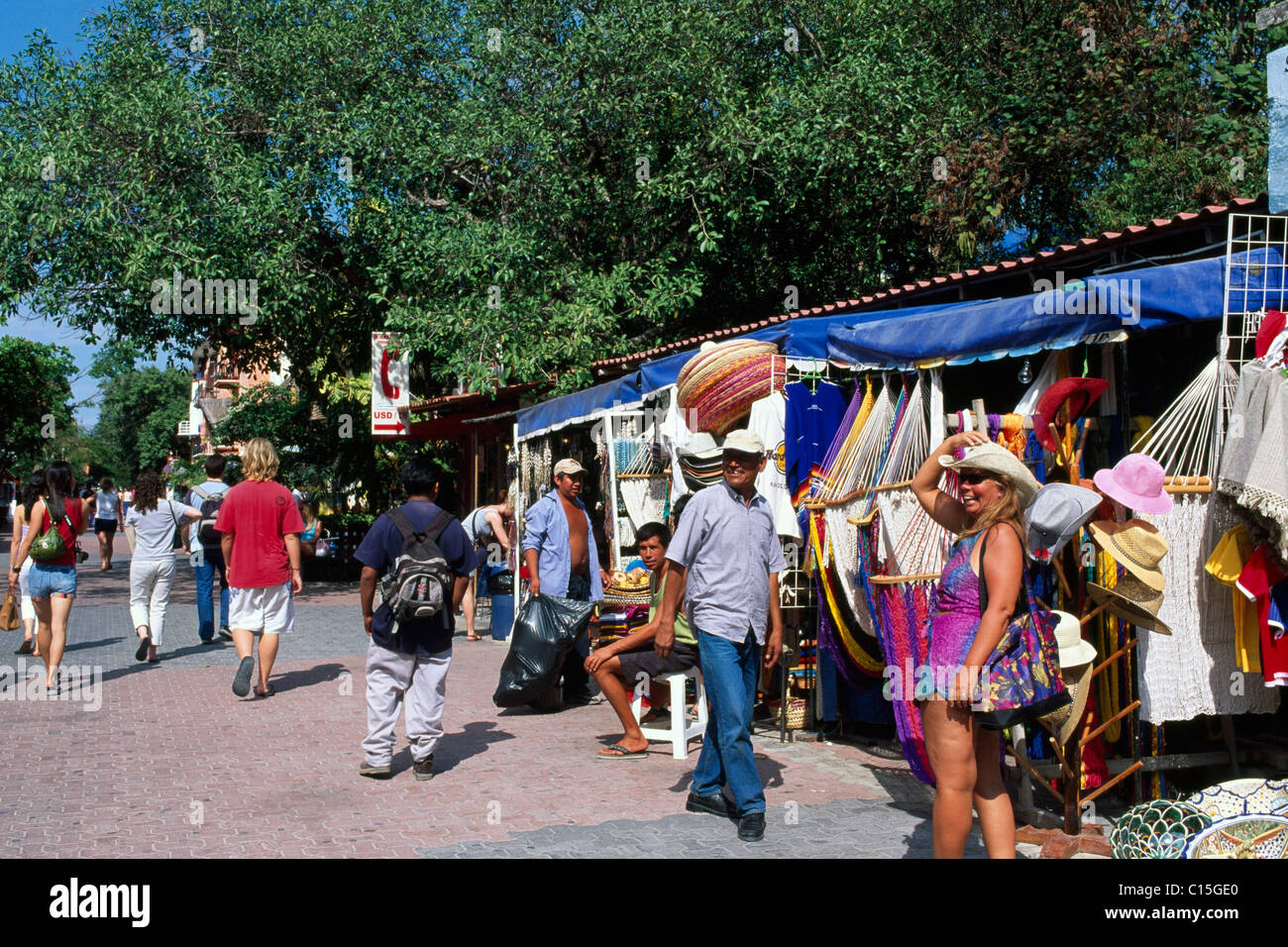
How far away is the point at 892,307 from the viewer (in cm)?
1031

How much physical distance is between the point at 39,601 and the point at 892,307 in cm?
762

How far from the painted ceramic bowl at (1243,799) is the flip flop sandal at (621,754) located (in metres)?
3.31

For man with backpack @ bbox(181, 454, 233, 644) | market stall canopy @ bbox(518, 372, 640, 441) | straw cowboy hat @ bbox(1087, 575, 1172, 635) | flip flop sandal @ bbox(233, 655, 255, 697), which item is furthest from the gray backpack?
man with backpack @ bbox(181, 454, 233, 644)

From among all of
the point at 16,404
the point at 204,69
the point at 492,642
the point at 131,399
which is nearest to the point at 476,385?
the point at 492,642

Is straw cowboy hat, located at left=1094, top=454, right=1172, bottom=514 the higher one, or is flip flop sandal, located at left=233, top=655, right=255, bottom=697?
straw cowboy hat, located at left=1094, top=454, right=1172, bottom=514

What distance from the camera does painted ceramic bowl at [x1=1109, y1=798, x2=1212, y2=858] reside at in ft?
13.3

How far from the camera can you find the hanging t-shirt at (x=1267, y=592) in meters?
4.53

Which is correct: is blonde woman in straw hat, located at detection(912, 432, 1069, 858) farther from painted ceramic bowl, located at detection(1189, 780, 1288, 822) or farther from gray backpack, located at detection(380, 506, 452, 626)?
gray backpack, located at detection(380, 506, 452, 626)

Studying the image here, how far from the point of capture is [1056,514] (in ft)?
14.2

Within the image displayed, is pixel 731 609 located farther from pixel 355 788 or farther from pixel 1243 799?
pixel 355 788

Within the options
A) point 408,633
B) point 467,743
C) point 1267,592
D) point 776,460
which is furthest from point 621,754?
point 1267,592

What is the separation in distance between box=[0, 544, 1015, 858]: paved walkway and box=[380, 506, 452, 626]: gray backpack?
3.13 ft

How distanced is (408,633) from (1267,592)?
4121mm

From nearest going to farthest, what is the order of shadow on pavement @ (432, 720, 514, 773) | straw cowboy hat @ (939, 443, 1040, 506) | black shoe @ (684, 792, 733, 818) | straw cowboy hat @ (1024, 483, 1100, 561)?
straw cowboy hat @ (939, 443, 1040, 506) → straw cowboy hat @ (1024, 483, 1100, 561) → black shoe @ (684, 792, 733, 818) → shadow on pavement @ (432, 720, 514, 773)
